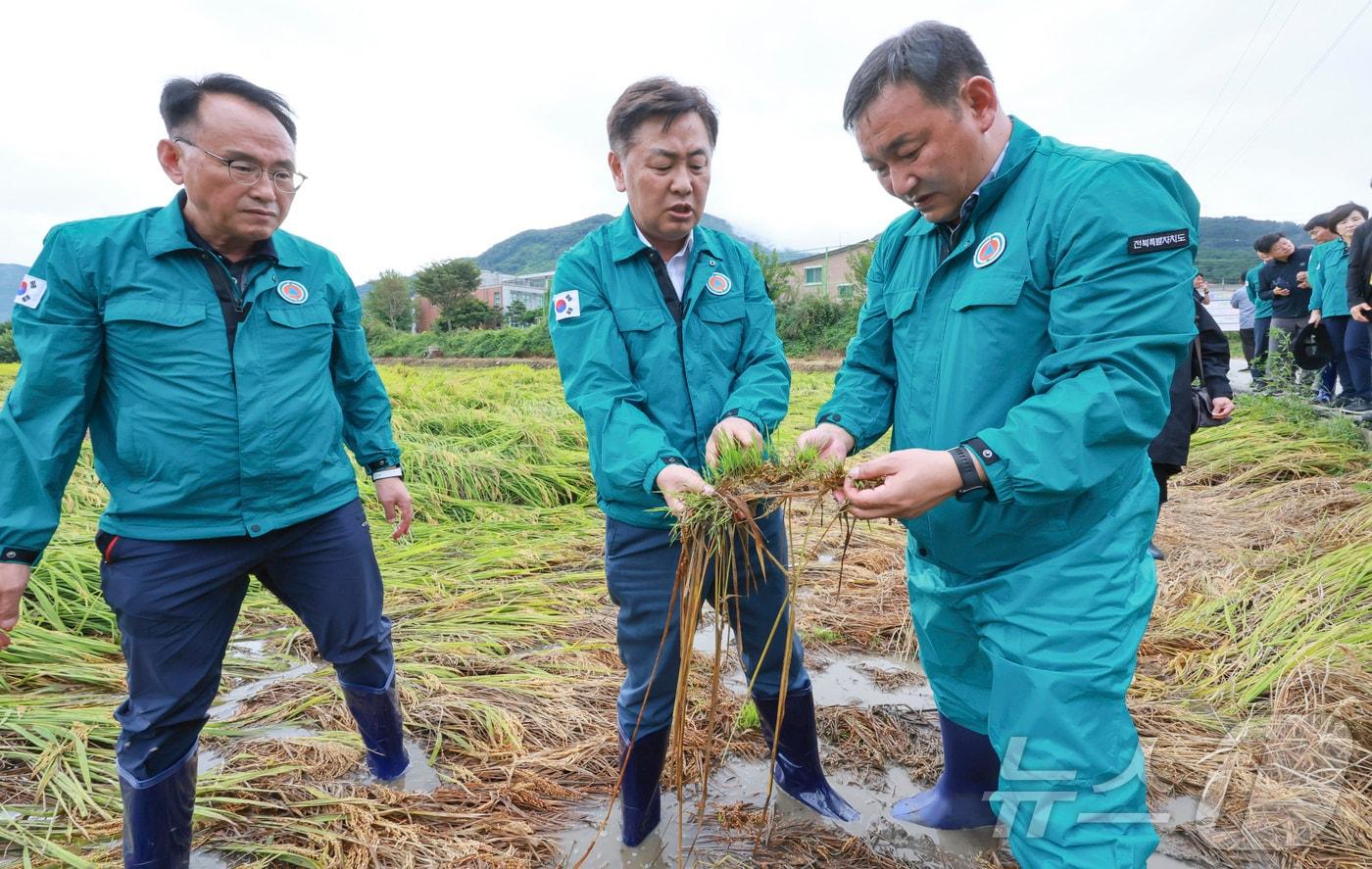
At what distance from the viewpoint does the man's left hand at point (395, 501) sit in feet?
8.20

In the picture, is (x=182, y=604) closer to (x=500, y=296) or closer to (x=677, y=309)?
(x=677, y=309)

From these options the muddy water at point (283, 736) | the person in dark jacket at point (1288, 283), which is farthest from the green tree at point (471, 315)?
the muddy water at point (283, 736)

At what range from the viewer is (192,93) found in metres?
1.91

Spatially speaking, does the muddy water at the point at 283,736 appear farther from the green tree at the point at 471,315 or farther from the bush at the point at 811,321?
the green tree at the point at 471,315

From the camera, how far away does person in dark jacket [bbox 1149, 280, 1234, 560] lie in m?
3.39

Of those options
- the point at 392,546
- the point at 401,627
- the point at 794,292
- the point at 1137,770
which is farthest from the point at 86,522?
the point at 794,292

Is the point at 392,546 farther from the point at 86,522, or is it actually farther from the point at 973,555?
the point at 973,555

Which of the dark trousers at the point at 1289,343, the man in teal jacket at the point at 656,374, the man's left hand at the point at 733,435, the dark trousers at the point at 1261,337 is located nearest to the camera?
the man's left hand at the point at 733,435

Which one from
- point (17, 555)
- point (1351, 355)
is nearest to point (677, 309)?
point (17, 555)

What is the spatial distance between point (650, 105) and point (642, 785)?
1791mm

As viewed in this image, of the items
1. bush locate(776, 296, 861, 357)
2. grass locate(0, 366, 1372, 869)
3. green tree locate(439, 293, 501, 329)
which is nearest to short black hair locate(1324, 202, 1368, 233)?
grass locate(0, 366, 1372, 869)

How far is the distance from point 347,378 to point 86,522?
3.41 meters

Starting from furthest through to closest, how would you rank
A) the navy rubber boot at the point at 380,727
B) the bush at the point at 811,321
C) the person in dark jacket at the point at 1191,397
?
the bush at the point at 811,321, the person in dark jacket at the point at 1191,397, the navy rubber boot at the point at 380,727

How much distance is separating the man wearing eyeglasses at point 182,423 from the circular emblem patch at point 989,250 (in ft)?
5.89
